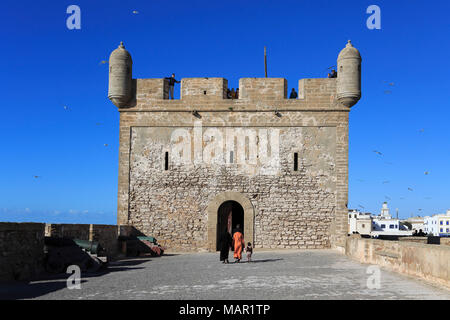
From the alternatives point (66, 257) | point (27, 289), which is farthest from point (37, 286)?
point (66, 257)

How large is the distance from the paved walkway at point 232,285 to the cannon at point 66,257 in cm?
45

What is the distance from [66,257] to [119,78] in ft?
31.1

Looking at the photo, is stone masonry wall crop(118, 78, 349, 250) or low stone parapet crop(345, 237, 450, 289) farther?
stone masonry wall crop(118, 78, 349, 250)

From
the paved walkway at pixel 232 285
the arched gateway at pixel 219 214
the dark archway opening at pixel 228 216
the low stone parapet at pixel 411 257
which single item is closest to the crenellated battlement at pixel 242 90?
the arched gateway at pixel 219 214

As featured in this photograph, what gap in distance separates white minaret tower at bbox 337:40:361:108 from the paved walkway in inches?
321

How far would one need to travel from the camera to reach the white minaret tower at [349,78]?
18.4 meters

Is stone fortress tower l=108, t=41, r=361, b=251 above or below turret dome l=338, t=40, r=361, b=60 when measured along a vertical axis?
below

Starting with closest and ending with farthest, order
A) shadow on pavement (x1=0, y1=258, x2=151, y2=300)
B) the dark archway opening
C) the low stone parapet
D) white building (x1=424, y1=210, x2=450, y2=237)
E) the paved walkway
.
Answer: the paved walkway, shadow on pavement (x1=0, y1=258, x2=151, y2=300), the low stone parapet, the dark archway opening, white building (x1=424, y1=210, x2=450, y2=237)

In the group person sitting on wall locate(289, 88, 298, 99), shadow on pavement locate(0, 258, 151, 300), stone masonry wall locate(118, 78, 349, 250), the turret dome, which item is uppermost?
the turret dome

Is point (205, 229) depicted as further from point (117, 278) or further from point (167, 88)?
point (117, 278)

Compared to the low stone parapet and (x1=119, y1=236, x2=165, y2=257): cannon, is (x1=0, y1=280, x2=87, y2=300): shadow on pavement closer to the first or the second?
the low stone parapet

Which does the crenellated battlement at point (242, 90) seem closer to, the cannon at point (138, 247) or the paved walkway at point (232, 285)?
the cannon at point (138, 247)

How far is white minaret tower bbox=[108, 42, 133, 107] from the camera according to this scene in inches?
752

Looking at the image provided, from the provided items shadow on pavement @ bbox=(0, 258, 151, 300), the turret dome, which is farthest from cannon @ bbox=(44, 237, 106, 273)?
the turret dome
